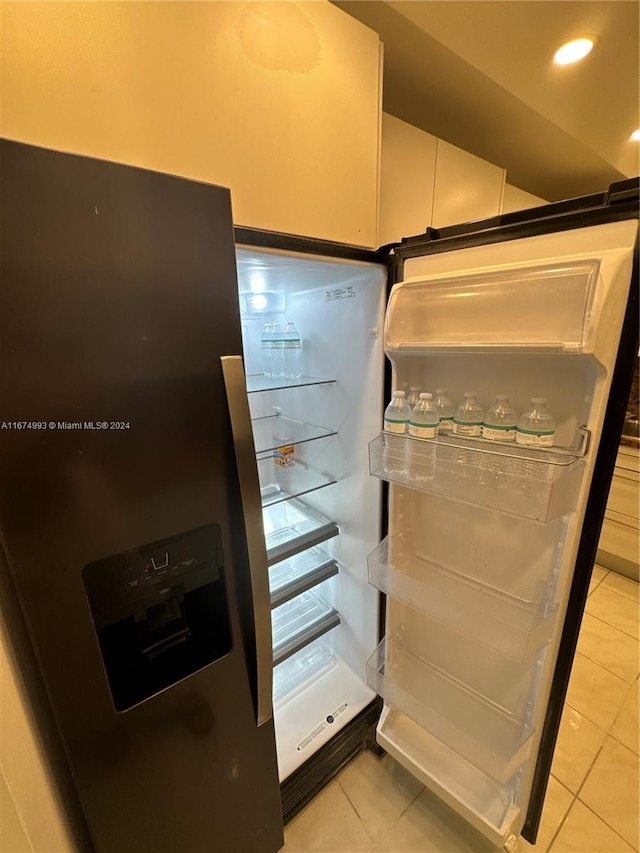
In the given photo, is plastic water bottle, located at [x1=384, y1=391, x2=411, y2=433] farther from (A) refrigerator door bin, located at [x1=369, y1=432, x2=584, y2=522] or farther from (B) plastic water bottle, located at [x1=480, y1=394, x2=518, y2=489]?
(B) plastic water bottle, located at [x1=480, y1=394, x2=518, y2=489]

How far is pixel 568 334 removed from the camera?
28.9 inches

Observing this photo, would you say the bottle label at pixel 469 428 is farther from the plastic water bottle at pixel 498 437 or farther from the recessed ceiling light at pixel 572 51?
the recessed ceiling light at pixel 572 51

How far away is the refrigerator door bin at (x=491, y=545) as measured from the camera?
91cm

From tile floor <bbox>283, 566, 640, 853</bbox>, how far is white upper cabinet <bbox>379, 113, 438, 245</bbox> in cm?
206

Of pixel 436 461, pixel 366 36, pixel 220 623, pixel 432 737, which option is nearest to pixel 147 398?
pixel 220 623

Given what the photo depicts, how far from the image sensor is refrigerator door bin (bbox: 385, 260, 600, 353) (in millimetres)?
710

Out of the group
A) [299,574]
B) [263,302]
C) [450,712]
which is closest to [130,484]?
[299,574]

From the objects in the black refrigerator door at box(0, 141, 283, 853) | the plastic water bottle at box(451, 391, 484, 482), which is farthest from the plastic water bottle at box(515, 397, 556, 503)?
the black refrigerator door at box(0, 141, 283, 853)

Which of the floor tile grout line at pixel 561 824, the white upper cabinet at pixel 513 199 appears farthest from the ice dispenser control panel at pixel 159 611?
the white upper cabinet at pixel 513 199

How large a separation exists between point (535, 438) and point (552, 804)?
4.82 ft

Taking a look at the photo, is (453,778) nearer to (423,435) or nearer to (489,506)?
(489,506)

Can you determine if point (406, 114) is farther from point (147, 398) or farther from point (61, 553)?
point (61, 553)

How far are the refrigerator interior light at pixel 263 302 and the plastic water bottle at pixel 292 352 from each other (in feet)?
0.38

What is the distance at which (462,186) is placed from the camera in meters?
1.51
